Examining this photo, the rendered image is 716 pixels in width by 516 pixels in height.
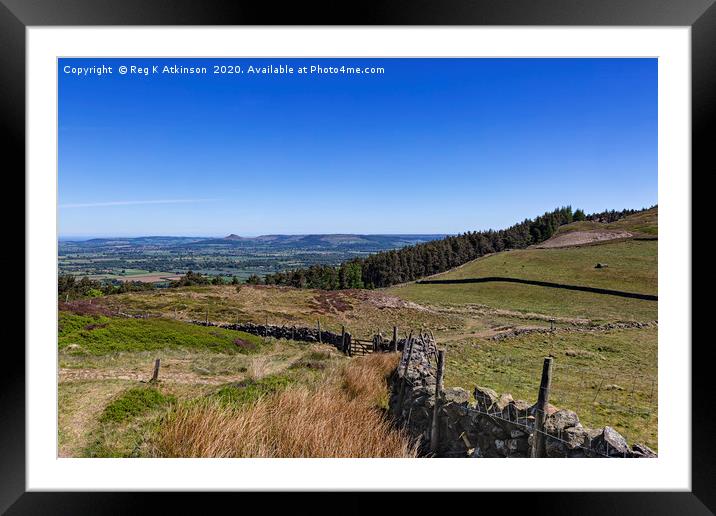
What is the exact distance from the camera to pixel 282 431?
2387mm

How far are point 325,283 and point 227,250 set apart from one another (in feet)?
24.4

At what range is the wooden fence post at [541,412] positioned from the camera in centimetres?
222

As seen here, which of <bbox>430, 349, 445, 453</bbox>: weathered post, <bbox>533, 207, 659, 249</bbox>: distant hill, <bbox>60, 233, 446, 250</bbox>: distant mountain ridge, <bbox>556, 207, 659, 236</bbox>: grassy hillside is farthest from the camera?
<bbox>556, 207, 659, 236</bbox>: grassy hillside

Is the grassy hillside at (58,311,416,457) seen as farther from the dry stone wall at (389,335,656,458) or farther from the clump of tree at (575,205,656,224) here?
the clump of tree at (575,205,656,224)

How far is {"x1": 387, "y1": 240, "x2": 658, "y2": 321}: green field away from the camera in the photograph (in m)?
17.7

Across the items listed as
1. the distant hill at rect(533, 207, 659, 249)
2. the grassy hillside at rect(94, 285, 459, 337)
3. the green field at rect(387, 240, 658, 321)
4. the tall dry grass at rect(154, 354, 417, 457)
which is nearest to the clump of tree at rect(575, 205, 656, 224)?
the distant hill at rect(533, 207, 659, 249)

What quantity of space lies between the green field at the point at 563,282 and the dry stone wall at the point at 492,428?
1538 centimetres

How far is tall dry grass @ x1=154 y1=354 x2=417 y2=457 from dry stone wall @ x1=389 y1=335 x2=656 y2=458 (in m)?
0.36

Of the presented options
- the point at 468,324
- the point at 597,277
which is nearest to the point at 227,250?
the point at 468,324

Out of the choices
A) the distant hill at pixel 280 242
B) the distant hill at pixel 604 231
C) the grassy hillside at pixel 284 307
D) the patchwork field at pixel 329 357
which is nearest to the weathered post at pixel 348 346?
the patchwork field at pixel 329 357

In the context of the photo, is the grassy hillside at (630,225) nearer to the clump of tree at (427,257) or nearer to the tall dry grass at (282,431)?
the clump of tree at (427,257)

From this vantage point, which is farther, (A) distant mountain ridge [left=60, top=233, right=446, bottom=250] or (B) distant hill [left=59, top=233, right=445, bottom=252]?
(A) distant mountain ridge [left=60, top=233, right=446, bottom=250]

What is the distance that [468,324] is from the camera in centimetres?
1595
